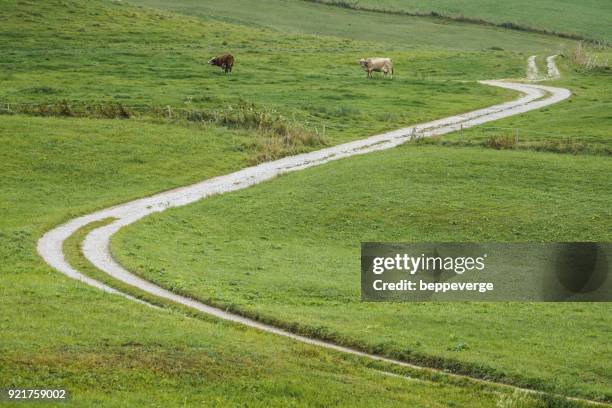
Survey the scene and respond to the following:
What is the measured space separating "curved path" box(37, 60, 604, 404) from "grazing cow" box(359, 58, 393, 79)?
545 inches

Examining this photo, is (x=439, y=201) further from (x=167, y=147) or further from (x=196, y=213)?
(x=167, y=147)

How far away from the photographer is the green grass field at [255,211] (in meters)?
25.3

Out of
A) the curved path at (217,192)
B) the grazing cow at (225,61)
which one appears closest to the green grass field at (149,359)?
the curved path at (217,192)

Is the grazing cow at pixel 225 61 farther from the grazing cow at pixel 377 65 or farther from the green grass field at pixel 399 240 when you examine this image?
the green grass field at pixel 399 240

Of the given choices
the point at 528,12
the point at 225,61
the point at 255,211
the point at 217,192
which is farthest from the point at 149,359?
the point at 528,12

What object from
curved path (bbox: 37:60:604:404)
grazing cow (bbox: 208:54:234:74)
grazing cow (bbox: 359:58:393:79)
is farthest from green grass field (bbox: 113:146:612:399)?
grazing cow (bbox: 359:58:393:79)

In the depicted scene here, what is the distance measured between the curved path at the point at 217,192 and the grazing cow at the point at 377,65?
1383 centimetres

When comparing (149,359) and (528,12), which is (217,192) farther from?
(528,12)

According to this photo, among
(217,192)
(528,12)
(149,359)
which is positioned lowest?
(217,192)

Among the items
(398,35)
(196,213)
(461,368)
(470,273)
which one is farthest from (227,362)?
(398,35)

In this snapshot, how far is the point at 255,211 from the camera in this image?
47.2 m

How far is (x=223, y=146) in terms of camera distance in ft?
200

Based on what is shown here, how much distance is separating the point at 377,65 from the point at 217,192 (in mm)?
45667

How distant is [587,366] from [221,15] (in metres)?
115
